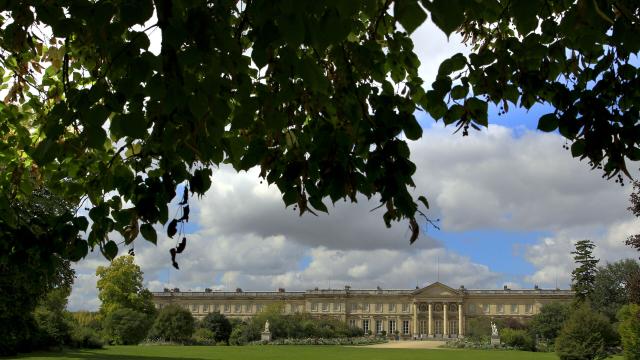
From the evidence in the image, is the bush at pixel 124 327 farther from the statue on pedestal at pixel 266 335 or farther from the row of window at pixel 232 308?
the row of window at pixel 232 308

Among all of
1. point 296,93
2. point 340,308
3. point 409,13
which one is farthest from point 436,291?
point 409,13

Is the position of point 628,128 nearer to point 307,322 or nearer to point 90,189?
point 90,189

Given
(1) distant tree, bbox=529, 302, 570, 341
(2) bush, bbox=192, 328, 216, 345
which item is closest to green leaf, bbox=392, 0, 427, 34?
(2) bush, bbox=192, 328, 216, 345

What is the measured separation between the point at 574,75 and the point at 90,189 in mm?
3399

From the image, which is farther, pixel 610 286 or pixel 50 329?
pixel 610 286

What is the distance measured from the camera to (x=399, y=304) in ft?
321

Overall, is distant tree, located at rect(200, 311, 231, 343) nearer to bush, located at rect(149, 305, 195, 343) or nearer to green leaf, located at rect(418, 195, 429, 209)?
bush, located at rect(149, 305, 195, 343)

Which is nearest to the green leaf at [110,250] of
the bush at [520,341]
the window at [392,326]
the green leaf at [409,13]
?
the green leaf at [409,13]

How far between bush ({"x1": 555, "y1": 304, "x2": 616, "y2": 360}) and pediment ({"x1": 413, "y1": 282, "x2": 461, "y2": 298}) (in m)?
63.6

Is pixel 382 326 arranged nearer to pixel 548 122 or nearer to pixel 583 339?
pixel 583 339

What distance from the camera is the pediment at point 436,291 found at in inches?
3730

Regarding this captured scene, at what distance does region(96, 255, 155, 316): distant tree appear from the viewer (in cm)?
5844

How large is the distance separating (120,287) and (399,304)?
49.8 m

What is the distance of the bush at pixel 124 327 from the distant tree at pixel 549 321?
39.0 meters
